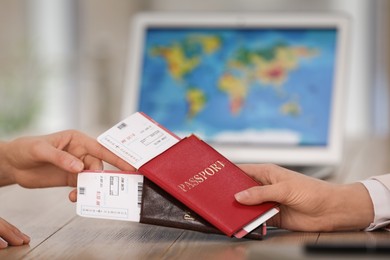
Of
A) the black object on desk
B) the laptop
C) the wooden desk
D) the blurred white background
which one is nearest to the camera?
the black object on desk

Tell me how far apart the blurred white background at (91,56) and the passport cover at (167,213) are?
12.9 feet

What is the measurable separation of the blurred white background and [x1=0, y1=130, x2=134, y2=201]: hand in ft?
11.9

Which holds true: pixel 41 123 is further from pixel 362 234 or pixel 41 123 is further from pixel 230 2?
pixel 362 234

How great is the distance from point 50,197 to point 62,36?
→ 3.93m

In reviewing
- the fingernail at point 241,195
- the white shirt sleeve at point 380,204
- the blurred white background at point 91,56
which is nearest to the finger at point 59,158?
the fingernail at point 241,195

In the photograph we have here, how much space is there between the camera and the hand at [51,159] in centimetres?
174

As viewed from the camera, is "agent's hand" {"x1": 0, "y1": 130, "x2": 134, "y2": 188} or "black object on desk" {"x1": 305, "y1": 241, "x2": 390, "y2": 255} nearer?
"black object on desk" {"x1": 305, "y1": 241, "x2": 390, "y2": 255}

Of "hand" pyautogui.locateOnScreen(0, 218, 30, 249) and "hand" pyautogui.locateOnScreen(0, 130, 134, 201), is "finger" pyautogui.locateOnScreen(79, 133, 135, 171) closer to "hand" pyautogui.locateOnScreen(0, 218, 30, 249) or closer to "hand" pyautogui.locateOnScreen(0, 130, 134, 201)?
"hand" pyautogui.locateOnScreen(0, 130, 134, 201)

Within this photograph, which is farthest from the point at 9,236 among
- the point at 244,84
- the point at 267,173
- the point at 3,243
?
the point at 244,84

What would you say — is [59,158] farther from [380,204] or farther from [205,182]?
[380,204]

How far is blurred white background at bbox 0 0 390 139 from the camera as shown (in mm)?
5578

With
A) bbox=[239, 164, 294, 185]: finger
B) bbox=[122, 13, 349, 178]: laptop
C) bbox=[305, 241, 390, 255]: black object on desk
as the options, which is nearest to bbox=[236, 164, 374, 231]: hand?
bbox=[239, 164, 294, 185]: finger

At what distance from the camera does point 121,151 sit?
169 cm

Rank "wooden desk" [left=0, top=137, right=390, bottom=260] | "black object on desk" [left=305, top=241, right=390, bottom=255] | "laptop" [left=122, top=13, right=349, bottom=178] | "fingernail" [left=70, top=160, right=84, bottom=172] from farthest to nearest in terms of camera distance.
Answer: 1. "laptop" [left=122, top=13, right=349, bottom=178]
2. "fingernail" [left=70, top=160, right=84, bottom=172]
3. "wooden desk" [left=0, top=137, right=390, bottom=260]
4. "black object on desk" [left=305, top=241, right=390, bottom=255]
